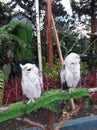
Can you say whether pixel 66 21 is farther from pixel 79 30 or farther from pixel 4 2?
pixel 4 2

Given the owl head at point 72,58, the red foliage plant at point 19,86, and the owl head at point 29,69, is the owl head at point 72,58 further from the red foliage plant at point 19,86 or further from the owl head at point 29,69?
the red foliage plant at point 19,86

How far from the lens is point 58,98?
304cm

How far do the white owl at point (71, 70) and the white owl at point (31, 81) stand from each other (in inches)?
12.5

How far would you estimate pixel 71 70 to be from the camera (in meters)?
3.08

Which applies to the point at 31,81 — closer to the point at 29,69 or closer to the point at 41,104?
the point at 29,69

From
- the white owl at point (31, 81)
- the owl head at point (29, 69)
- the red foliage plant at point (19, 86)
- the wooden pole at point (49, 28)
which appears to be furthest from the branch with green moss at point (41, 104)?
the wooden pole at point (49, 28)

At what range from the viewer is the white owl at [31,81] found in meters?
2.80

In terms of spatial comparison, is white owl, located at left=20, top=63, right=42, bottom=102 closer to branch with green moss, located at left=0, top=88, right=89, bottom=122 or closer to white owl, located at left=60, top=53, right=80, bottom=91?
branch with green moss, located at left=0, top=88, right=89, bottom=122

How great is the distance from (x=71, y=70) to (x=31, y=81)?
0.43 metres

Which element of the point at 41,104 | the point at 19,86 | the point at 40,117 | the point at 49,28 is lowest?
the point at 40,117

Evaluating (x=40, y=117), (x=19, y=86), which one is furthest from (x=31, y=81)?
(x=19, y=86)

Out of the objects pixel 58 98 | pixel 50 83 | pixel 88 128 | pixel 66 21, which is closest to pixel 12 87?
pixel 50 83

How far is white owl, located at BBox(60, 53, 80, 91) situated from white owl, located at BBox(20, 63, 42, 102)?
318 mm

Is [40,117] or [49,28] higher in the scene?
[49,28]
